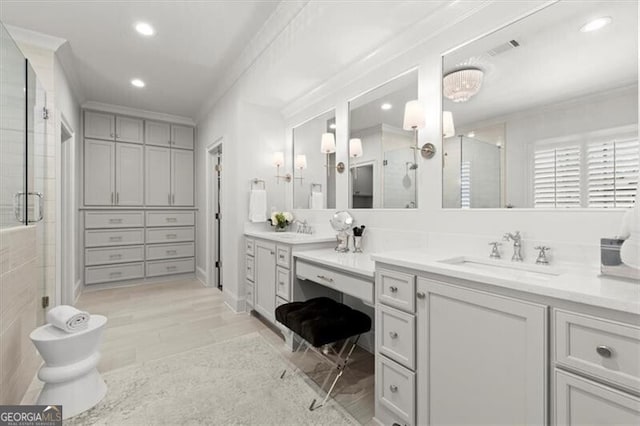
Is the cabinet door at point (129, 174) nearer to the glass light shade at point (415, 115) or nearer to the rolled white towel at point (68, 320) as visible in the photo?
the rolled white towel at point (68, 320)

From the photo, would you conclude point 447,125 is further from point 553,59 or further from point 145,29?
point 145,29

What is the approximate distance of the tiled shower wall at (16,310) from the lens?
1563 millimetres

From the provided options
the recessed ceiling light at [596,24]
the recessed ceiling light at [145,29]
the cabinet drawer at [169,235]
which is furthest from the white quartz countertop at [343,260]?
the cabinet drawer at [169,235]

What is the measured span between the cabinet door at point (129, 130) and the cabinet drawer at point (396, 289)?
15.3 feet

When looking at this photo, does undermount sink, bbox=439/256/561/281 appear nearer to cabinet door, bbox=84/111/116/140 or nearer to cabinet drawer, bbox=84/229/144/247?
cabinet drawer, bbox=84/229/144/247

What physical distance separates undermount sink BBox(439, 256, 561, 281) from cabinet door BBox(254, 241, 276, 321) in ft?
5.35

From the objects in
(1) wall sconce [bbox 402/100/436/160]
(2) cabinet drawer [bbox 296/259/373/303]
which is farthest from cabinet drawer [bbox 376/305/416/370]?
(1) wall sconce [bbox 402/100/436/160]

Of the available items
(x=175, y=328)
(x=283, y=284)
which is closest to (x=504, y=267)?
(x=283, y=284)

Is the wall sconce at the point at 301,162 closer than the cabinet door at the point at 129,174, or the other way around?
the wall sconce at the point at 301,162

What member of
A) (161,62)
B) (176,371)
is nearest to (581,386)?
(176,371)

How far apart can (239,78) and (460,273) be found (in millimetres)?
3109

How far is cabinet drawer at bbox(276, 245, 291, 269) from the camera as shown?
248cm

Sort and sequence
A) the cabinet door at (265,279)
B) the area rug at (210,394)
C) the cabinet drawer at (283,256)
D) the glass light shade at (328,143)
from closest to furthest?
the area rug at (210,394) < the cabinet drawer at (283,256) < the cabinet door at (265,279) < the glass light shade at (328,143)

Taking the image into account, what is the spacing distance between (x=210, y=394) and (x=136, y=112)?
4409 millimetres
